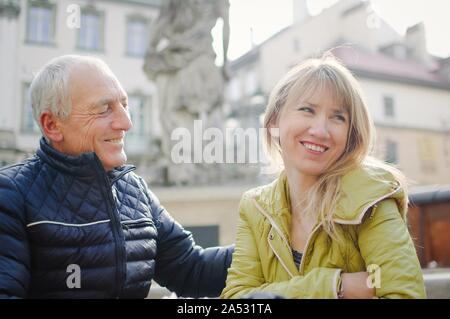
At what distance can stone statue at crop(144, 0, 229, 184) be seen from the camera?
544cm

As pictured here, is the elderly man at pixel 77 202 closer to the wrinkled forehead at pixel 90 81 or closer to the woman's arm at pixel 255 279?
the wrinkled forehead at pixel 90 81

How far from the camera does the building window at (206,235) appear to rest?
3.94m

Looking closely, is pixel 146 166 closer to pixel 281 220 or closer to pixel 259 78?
pixel 281 220

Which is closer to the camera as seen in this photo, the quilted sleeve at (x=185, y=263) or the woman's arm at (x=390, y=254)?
the woman's arm at (x=390, y=254)

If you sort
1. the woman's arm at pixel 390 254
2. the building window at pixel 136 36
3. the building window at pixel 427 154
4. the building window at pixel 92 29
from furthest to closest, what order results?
1. the building window at pixel 427 154
2. the building window at pixel 136 36
3. the building window at pixel 92 29
4. the woman's arm at pixel 390 254

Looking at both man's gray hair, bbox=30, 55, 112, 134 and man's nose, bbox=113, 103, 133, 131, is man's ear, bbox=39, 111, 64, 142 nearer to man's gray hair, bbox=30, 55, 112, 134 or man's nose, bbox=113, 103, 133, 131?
man's gray hair, bbox=30, 55, 112, 134

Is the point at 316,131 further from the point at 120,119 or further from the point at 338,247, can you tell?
the point at 120,119

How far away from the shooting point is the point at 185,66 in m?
A: 5.50

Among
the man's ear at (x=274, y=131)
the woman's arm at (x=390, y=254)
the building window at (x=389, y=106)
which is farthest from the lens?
the building window at (x=389, y=106)

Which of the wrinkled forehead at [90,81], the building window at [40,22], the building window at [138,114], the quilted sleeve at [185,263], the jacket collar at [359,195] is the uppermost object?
the building window at [40,22]

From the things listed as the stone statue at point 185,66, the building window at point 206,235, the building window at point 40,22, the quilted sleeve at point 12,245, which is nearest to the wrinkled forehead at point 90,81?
the quilted sleeve at point 12,245

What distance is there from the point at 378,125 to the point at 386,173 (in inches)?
854

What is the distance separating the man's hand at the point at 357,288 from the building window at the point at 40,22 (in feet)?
52.0

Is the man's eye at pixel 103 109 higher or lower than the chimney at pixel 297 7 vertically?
lower
